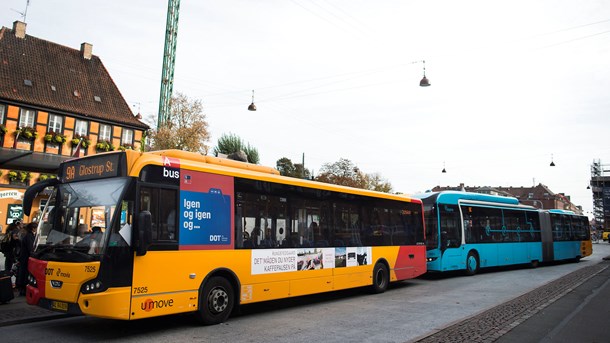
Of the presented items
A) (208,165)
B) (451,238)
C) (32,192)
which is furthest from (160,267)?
(451,238)

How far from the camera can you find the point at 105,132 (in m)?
34.6

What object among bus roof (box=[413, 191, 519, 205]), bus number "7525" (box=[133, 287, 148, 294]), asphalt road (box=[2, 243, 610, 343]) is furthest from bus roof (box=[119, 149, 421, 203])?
bus roof (box=[413, 191, 519, 205])

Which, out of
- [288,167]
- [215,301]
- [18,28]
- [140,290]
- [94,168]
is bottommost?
[215,301]

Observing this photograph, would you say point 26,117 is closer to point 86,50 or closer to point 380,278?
point 86,50

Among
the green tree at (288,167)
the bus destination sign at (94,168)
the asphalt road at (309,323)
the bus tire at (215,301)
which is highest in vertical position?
the green tree at (288,167)

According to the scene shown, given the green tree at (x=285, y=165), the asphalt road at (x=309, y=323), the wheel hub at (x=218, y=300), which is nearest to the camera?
the asphalt road at (x=309, y=323)

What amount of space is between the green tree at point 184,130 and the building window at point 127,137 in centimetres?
256

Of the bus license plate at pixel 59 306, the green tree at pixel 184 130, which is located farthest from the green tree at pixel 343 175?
the bus license plate at pixel 59 306

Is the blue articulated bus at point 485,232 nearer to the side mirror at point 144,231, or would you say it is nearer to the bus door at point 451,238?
the bus door at point 451,238

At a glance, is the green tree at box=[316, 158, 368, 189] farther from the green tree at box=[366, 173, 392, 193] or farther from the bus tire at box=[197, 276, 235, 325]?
the bus tire at box=[197, 276, 235, 325]

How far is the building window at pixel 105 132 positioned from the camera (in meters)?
34.4

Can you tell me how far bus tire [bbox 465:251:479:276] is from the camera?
18.1m

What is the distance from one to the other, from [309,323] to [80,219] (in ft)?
14.4

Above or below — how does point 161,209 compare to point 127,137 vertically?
below
